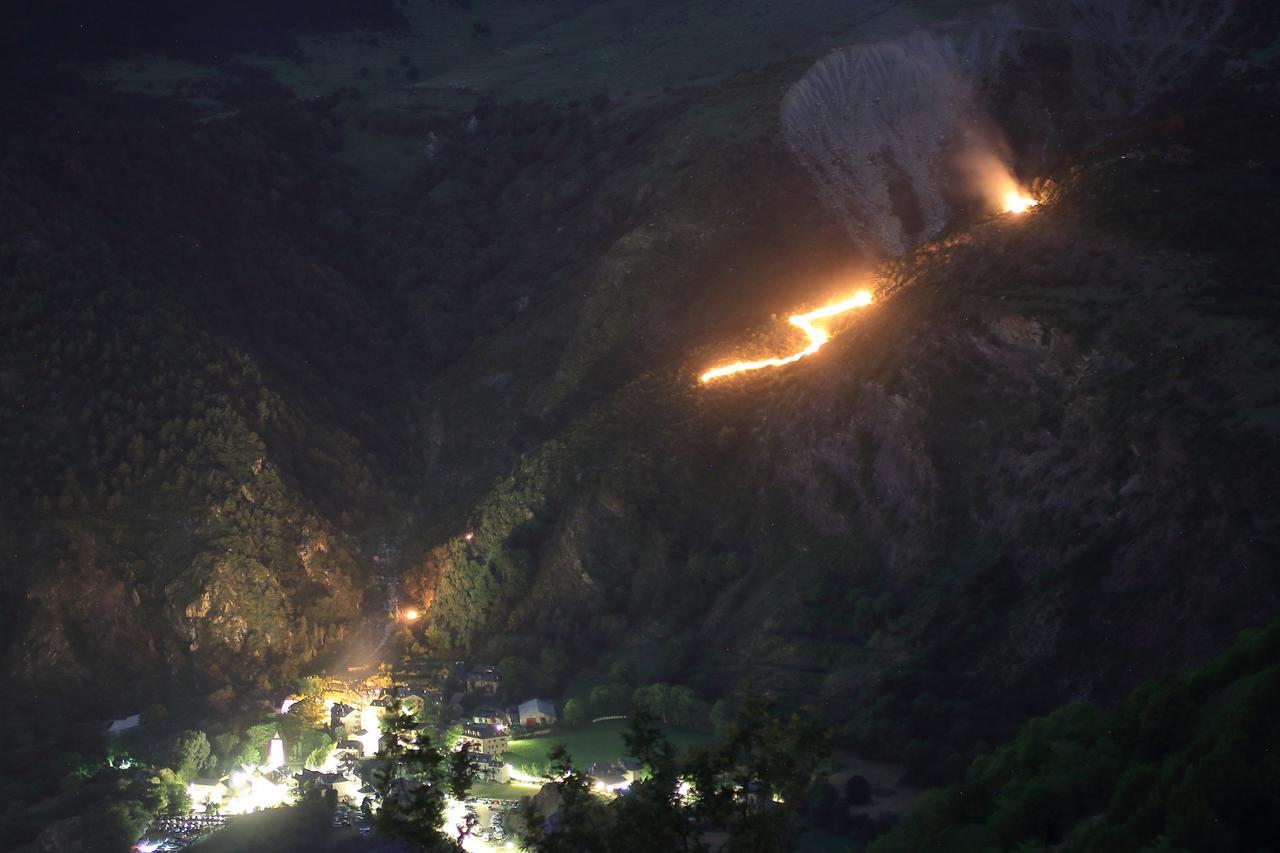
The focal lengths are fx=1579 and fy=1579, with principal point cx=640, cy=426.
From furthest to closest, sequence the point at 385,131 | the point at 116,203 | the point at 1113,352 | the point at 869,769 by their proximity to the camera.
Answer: the point at 385,131, the point at 116,203, the point at 1113,352, the point at 869,769

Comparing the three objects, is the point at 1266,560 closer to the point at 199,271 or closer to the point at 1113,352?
the point at 1113,352

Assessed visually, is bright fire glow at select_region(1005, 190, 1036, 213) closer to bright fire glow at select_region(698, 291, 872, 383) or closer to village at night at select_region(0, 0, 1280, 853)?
village at night at select_region(0, 0, 1280, 853)

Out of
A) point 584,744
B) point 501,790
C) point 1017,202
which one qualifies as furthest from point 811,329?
point 501,790

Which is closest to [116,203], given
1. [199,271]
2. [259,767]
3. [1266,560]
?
[199,271]

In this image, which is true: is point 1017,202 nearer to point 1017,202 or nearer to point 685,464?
point 1017,202

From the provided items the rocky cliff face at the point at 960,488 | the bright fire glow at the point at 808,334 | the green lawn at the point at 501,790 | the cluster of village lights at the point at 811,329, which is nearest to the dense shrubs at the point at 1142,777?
the rocky cliff face at the point at 960,488

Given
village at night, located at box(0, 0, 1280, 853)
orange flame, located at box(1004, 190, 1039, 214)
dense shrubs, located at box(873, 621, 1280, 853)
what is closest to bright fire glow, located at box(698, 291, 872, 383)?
village at night, located at box(0, 0, 1280, 853)
